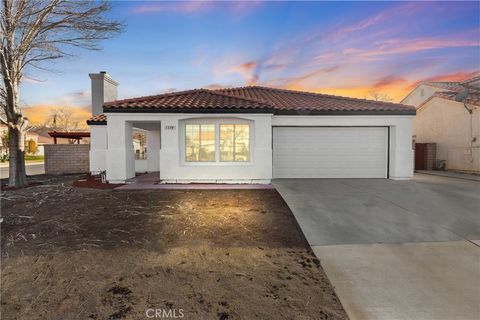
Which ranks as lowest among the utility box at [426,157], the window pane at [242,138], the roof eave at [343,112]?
the utility box at [426,157]

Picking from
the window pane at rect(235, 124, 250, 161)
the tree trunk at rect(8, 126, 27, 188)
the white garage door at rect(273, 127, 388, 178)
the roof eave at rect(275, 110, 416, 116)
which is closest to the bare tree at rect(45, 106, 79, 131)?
the tree trunk at rect(8, 126, 27, 188)

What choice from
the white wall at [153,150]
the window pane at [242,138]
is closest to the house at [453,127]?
the window pane at [242,138]

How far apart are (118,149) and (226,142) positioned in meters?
4.78

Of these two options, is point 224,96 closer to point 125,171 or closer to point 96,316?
point 125,171

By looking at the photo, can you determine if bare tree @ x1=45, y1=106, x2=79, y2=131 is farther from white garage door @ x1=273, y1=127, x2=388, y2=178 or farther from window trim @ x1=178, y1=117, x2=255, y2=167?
white garage door @ x1=273, y1=127, x2=388, y2=178

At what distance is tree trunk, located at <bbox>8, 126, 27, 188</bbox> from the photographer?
10.6 meters

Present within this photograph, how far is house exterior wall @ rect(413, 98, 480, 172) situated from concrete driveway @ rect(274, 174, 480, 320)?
25.3 ft

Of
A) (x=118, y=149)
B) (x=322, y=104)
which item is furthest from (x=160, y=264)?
(x=322, y=104)

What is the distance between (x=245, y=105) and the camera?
1027cm

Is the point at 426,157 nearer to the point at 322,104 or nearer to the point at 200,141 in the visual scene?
the point at 322,104

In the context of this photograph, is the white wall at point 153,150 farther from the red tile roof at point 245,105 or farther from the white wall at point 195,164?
the white wall at point 195,164

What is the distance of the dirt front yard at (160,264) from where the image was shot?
316cm

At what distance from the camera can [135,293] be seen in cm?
342

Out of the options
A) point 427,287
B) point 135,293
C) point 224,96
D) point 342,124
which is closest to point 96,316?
point 135,293
